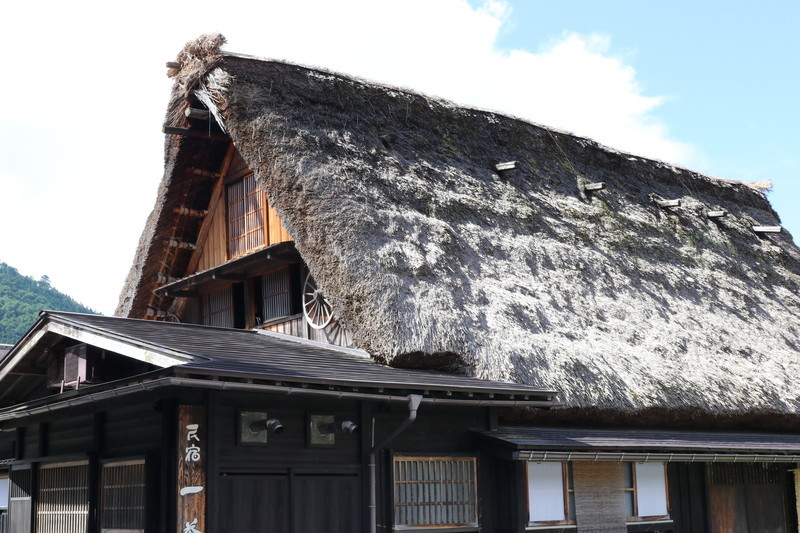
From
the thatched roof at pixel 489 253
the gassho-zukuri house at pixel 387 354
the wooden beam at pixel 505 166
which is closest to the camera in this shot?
the gassho-zukuri house at pixel 387 354

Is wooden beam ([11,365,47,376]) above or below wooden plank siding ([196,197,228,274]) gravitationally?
below

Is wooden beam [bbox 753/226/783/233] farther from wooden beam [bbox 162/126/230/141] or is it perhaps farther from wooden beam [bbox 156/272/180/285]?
wooden beam [bbox 156/272/180/285]

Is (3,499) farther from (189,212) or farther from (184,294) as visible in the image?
(189,212)

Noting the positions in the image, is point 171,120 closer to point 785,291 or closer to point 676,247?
point 676,247

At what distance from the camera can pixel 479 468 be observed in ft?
32.8

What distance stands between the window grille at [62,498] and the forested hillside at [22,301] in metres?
44.4

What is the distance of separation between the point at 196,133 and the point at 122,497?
5747 mm

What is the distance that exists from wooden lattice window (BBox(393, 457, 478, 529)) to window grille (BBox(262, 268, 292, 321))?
320cm

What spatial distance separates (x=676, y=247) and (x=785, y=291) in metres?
2.71

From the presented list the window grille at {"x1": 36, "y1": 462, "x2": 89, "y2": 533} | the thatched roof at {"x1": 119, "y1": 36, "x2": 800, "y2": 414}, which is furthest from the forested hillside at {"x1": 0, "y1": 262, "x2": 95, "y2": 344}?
the window grille at {"x1": 36, "y1": 462, "x2": 89, "y2": 533}

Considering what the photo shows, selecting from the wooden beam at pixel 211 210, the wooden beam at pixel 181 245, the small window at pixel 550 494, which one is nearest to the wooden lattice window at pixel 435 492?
the small window at pixel 550 494

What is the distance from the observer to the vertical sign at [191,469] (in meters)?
7.79

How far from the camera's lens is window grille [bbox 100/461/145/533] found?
8875 millimetres

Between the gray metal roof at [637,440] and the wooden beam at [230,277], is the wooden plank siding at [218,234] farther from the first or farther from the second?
the gray metal roof at [637,440]
